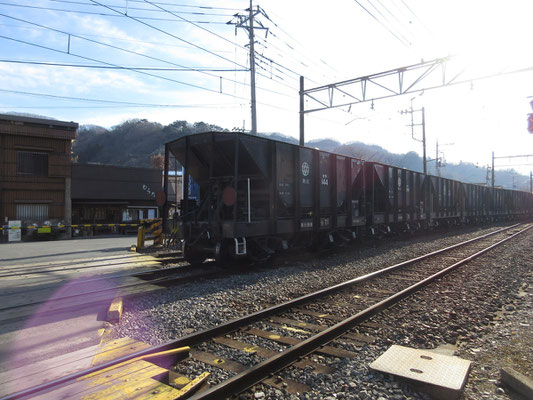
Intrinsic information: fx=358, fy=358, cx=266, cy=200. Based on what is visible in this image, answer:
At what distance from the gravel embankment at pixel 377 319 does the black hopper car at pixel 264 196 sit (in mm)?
1217

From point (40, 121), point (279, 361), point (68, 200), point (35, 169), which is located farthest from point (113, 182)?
point (279, 361)

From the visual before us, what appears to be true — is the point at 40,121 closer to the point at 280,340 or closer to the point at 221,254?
the point at 221,254

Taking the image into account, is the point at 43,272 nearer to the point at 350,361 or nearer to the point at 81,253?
the point at 81,253

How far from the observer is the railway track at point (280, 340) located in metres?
3.48

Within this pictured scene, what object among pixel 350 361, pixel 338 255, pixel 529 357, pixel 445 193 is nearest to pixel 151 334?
pixel 350 361

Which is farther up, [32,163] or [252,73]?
[252,73]

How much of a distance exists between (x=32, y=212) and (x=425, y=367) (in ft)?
90.0

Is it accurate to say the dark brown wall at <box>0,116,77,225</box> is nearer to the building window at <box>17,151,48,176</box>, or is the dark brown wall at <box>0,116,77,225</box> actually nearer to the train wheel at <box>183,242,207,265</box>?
the building window at <box>17,151,48,176</box>

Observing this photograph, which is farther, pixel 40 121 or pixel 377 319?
pixel 40 121

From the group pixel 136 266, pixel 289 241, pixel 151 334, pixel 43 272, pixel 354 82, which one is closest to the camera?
pixel 151 334

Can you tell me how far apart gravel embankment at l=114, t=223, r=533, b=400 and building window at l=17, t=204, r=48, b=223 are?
21.9m

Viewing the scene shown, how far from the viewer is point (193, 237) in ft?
32.3

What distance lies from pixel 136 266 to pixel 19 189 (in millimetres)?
19011

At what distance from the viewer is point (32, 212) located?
966 inches
